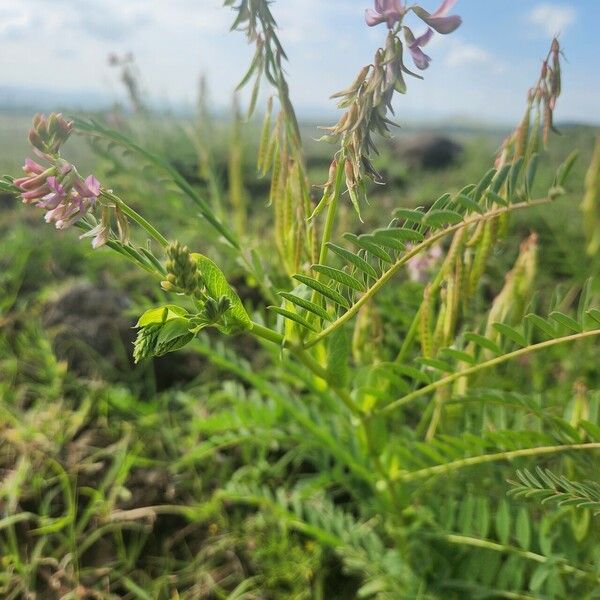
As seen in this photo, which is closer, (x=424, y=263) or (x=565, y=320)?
(x=565, y=320)

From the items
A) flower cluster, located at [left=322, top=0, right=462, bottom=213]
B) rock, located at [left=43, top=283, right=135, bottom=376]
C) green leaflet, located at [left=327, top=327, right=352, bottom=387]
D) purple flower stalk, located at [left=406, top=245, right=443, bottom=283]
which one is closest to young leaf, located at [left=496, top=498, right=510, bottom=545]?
green leaflet, located at [left=327, top=327, right=352, bottom=387]

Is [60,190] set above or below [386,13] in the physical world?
below

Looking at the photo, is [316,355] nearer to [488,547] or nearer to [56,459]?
[488,547]

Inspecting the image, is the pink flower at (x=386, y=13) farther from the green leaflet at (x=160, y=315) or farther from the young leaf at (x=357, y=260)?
the green leaflet at (x=160, y=315)

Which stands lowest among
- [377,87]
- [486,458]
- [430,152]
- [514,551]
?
[514,551]

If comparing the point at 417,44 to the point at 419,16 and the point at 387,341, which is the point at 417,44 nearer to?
the point at 419,16

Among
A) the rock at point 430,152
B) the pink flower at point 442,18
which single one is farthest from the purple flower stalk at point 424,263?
the rock at point 430,152

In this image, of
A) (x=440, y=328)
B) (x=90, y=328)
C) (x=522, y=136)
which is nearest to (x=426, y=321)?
(x=440, y=328)
